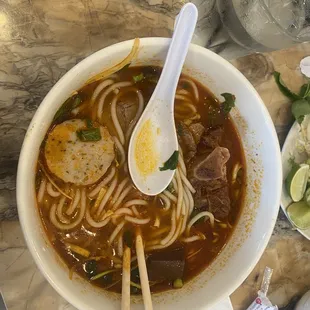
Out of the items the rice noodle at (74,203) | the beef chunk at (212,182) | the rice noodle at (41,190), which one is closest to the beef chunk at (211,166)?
the beef chunk at (212,182)

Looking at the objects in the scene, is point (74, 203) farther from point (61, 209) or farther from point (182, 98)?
point (182, 98)

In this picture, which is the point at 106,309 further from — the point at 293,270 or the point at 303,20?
the point at 303,20

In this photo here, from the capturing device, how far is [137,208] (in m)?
1.81

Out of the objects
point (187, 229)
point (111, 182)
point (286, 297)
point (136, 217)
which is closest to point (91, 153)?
point (111, 182)

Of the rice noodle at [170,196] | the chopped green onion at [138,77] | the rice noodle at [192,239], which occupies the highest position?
the chopped green onion at [138,77]

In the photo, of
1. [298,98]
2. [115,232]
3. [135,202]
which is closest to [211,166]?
[135,202]

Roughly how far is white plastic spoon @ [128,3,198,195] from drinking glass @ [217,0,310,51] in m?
0.40

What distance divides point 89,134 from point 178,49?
1.31 ft

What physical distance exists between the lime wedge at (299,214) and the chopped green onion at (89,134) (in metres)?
0.84

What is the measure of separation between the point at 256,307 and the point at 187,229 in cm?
45

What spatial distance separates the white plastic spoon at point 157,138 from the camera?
1.61m

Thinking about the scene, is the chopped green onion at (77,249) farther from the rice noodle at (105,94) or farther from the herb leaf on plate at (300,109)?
the herb leaf on plate at (300,109)

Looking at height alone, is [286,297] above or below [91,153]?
below

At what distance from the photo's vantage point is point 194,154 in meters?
1.81
